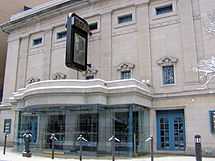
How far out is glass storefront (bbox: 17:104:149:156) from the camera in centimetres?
1844

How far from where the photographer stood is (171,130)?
20.4 metres

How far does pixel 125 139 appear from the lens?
19156 mm

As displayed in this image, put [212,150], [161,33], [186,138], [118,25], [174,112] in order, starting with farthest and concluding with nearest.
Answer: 1. [118,25]
2. [161,33]
3. [174,112]
4. [186,138]
5. [212,150]

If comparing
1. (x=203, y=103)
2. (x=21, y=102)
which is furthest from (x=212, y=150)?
(x=21, y=102)

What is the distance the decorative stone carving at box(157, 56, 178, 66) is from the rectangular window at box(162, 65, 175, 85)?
31cm

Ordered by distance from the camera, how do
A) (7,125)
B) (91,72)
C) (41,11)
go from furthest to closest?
(7,125)
(41,11)
(91,72)

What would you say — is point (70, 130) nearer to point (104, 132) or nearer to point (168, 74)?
point (104, 132)

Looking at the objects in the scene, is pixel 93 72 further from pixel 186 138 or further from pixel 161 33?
pixel 186 138

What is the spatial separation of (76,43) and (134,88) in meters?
6.02

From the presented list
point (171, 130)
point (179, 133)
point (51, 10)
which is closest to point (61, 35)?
point (51, 10)

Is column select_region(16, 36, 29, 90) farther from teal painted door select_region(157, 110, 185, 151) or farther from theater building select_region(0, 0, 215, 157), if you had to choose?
teal painted door select_region(157, 110, 185, 151)

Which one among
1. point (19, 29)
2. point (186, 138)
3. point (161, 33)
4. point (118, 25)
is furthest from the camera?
point (19, 29)

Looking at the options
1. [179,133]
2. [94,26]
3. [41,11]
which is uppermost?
[41,11]

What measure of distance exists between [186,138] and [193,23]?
329 inches
